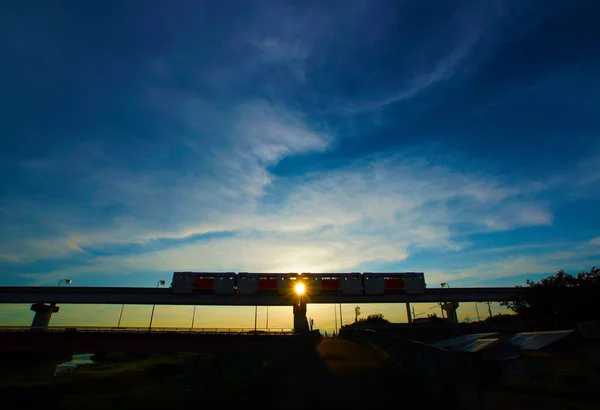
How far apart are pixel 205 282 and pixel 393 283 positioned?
155ft

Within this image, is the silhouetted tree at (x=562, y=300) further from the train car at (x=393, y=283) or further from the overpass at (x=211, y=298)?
the train car at (x=393, y=283)

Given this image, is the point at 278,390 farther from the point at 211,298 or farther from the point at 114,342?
the point at 211,298

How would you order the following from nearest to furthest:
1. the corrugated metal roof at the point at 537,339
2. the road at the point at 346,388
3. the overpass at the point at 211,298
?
the road at the point at 346,388
the corrugated metal roof at the point at 537,339
the overpass at the point at 211,298

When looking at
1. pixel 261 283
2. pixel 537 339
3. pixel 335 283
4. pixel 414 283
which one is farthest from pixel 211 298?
pixel 537 339

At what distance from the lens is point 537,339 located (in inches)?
834

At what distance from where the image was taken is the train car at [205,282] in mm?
74650

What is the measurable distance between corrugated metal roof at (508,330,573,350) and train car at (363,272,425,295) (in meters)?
55.9

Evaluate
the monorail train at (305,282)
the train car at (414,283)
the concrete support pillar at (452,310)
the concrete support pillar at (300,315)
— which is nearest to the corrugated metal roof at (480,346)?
the concrete support pillar at (300,315)

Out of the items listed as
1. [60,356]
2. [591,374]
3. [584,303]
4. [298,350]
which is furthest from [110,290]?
[584,303]

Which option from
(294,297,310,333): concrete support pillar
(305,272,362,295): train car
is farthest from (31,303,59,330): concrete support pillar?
(305,272,362,295): train car

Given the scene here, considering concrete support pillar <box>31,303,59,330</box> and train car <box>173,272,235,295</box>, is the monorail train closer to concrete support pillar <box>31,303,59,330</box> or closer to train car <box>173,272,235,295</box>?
train car <box>173,272,235,295</box>

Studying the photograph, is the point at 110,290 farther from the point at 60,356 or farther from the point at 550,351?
the point at 550,351

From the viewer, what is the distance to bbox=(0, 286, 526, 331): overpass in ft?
226

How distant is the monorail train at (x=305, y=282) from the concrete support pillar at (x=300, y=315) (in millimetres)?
3131
